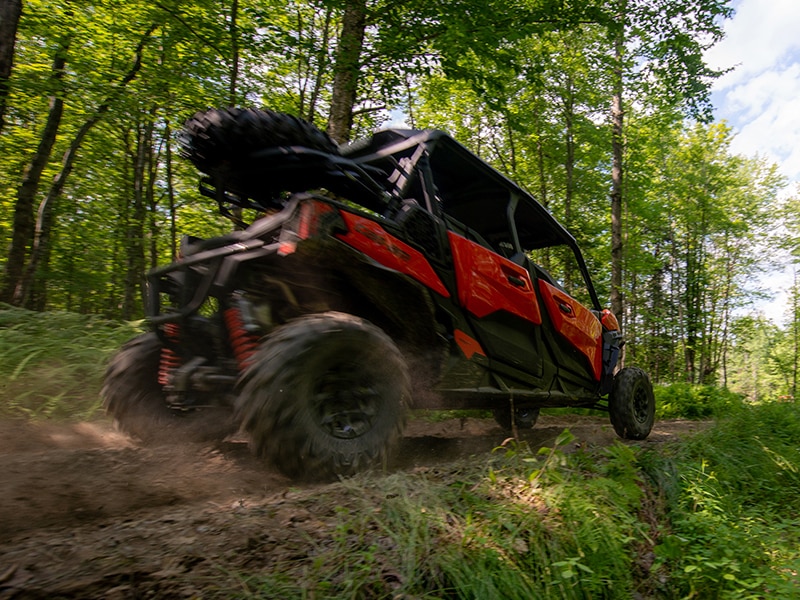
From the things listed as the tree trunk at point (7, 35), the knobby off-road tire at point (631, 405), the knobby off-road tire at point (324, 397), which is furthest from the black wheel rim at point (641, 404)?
the tree trunk at point (7, 35)

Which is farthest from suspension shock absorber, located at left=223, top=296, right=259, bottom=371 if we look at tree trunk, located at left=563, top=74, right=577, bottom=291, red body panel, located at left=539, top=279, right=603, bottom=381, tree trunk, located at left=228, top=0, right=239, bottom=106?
tree trunk, located at left=563, top=74, right=577, bottom=291

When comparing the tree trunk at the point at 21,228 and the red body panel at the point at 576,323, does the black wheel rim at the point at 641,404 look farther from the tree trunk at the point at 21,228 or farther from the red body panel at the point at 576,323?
the tree trunk at the point at 21,228

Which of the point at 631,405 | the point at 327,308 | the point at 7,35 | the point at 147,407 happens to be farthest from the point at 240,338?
the point at 7,35

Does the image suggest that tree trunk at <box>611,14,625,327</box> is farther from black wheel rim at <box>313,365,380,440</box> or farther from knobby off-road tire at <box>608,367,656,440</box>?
black wheel rim at <box>313,365,380,440</box>

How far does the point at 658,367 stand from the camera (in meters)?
30.0

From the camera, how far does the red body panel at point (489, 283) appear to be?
348 centimetres

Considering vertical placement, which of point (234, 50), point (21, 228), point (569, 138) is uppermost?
point (569, 138)

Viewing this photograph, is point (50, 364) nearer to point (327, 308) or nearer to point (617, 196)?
point (327, 308)

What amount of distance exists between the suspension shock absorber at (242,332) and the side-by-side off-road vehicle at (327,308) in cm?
1

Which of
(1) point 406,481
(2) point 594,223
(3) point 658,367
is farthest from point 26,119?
(3) point 658,367

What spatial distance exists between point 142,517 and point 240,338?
3.37 ft

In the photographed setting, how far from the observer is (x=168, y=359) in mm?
3240

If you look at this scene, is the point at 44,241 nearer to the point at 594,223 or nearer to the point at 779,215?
the point at 594,223

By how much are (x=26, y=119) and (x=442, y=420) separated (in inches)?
437
